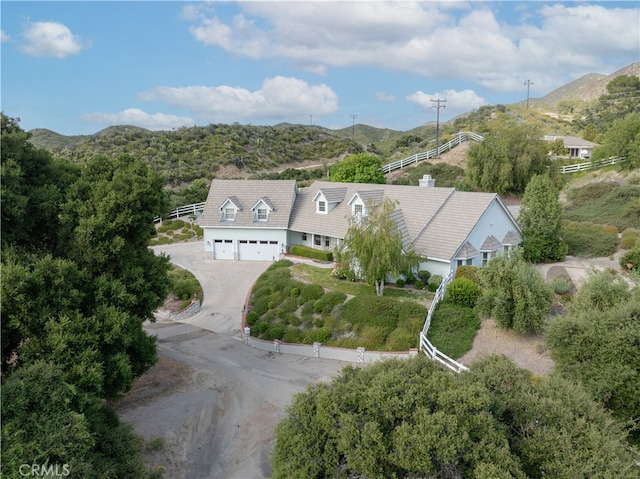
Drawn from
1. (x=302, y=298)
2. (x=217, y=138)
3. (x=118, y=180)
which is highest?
(x=217, y=138)

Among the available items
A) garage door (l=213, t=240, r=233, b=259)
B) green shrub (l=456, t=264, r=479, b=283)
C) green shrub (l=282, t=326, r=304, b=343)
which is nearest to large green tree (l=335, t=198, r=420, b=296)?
green shrub (l=456, t=264, r=479, b=283)

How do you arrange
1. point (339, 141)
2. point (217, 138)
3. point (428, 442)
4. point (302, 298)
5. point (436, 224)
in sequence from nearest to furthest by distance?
point (428, 442), point (302, 298), point (436, 224), point (217, 138), point (339, 141)

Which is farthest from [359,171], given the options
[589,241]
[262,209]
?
[589,241]

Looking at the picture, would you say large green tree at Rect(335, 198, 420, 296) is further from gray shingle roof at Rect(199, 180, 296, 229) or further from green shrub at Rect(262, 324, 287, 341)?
gray shingle roof at Rect(199, 180, 296, 229)

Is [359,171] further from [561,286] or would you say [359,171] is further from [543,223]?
[561,286]

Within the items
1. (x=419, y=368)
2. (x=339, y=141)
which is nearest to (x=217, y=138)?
(x=339, y=141)

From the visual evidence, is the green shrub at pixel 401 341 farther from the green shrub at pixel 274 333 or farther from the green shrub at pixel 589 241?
the green shrub at pixel 589 241

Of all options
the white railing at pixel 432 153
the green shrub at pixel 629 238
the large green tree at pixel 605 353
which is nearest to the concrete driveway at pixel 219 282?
the large green tree at pixel 605 353

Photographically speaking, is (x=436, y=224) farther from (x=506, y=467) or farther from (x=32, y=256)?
(x=32, y=256)
